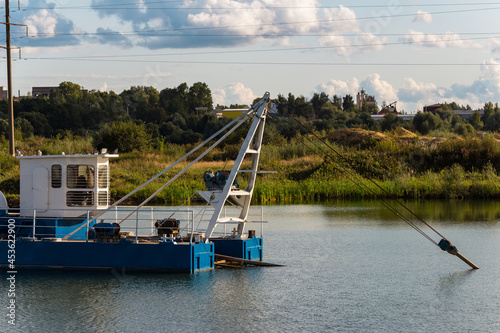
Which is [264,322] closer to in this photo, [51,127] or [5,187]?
[5,187]

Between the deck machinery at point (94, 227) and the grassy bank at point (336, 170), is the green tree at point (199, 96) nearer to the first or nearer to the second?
the grassy bank at point (336, 170)

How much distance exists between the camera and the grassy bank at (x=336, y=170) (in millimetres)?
48406

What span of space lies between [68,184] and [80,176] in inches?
17.9

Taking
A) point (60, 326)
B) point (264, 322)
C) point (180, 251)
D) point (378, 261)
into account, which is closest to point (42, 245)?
point (180, 251)

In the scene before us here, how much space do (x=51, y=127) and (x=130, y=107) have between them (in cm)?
2705

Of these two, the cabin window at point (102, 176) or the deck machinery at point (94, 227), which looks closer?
the deck machinery at point (94, 227)


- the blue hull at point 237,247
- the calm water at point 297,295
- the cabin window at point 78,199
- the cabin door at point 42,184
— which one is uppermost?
the cabin door at point 42,184

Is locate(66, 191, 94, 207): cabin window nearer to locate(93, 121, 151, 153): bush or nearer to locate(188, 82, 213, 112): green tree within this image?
locate(93, 121, 151, 153): bush

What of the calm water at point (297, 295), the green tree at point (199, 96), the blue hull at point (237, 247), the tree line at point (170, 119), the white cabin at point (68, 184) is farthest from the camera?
the green tree at point (199, 96)

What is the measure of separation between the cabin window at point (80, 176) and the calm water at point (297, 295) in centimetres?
296

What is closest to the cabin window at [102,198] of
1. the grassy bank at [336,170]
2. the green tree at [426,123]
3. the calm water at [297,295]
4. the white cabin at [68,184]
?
the white cabin at [68,184]

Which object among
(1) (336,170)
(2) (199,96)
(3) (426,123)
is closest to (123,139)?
(1) (336,170)

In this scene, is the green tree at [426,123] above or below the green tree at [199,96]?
below

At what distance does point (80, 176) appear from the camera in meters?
23.9
